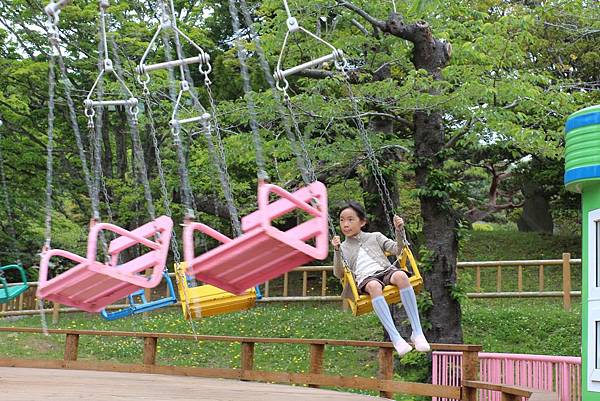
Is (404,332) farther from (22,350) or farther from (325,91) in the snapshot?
(22,350)

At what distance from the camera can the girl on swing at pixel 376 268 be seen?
6.41 m

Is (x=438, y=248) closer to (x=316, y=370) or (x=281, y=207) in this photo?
(x=316, y=370)

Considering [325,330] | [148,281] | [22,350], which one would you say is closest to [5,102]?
[22,350]

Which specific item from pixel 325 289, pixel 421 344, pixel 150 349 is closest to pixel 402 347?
pixel 421 344

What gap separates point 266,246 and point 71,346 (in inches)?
226

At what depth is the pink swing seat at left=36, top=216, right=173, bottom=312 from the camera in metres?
6.12

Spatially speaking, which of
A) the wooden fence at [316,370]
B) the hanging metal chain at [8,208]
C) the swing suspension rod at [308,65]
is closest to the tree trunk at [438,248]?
the wooden fence at [316,370]

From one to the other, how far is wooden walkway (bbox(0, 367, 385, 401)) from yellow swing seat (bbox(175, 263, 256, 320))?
0.61 meters

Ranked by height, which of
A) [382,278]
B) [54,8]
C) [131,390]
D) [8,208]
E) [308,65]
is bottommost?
[131,390]

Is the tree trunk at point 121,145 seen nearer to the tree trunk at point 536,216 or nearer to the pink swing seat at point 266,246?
the tree trunk at point 536,216

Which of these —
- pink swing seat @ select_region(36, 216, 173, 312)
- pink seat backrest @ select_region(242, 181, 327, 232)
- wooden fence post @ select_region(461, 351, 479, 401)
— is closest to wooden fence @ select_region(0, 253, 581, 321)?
wooden fence post @ select_region(461, 351, 479, 401)

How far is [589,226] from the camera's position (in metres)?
6.80

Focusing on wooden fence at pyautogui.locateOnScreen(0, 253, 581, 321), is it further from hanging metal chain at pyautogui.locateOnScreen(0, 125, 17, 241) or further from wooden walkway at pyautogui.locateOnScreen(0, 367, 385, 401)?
wooden walkway at pyautogui.locateOnScreen(0, 367, 385, 401)

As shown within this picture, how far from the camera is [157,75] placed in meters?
15.0
